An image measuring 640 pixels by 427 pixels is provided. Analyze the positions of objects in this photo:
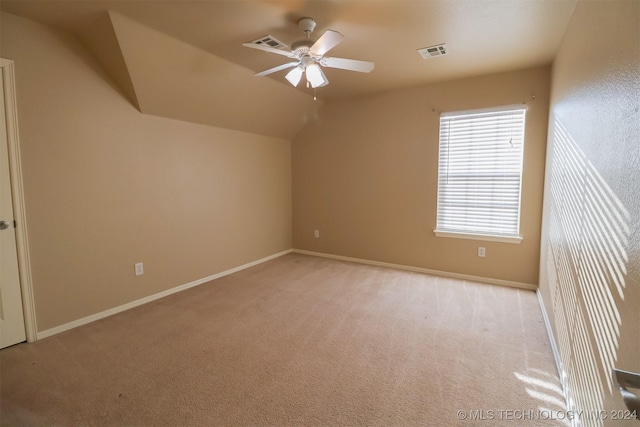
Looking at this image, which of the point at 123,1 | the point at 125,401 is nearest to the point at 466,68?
the point at 123,1

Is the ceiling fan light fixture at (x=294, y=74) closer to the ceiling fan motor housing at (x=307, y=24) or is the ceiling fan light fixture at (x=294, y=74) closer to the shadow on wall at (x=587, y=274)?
the ceiling fan motor housing at (x=307, y=24)

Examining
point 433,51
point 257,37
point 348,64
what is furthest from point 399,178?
point 257,37

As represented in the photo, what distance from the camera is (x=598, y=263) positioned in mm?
1305

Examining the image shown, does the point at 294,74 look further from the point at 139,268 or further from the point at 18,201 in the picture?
the point at 139,268

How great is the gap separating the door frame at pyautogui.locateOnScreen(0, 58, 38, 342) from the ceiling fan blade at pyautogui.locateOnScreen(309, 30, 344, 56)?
7.50ft

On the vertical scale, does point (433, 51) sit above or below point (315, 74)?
above

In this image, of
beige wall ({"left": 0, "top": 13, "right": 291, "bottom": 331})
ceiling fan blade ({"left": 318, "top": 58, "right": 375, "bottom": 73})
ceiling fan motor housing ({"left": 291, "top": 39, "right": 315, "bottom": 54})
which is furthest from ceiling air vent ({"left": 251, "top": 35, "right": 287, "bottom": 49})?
beige wall ({"left": 0, "top": 13, "right": 291, "bottom": 331})

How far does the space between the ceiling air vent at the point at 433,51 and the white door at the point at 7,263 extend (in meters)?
3.44

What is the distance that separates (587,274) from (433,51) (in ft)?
7.56

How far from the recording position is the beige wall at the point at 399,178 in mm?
3379

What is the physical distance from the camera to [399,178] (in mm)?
4164

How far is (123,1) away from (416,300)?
11.8 feet

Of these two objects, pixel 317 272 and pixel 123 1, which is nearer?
pixel 123 1

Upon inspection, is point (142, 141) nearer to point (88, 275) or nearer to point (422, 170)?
point (88, 275)
